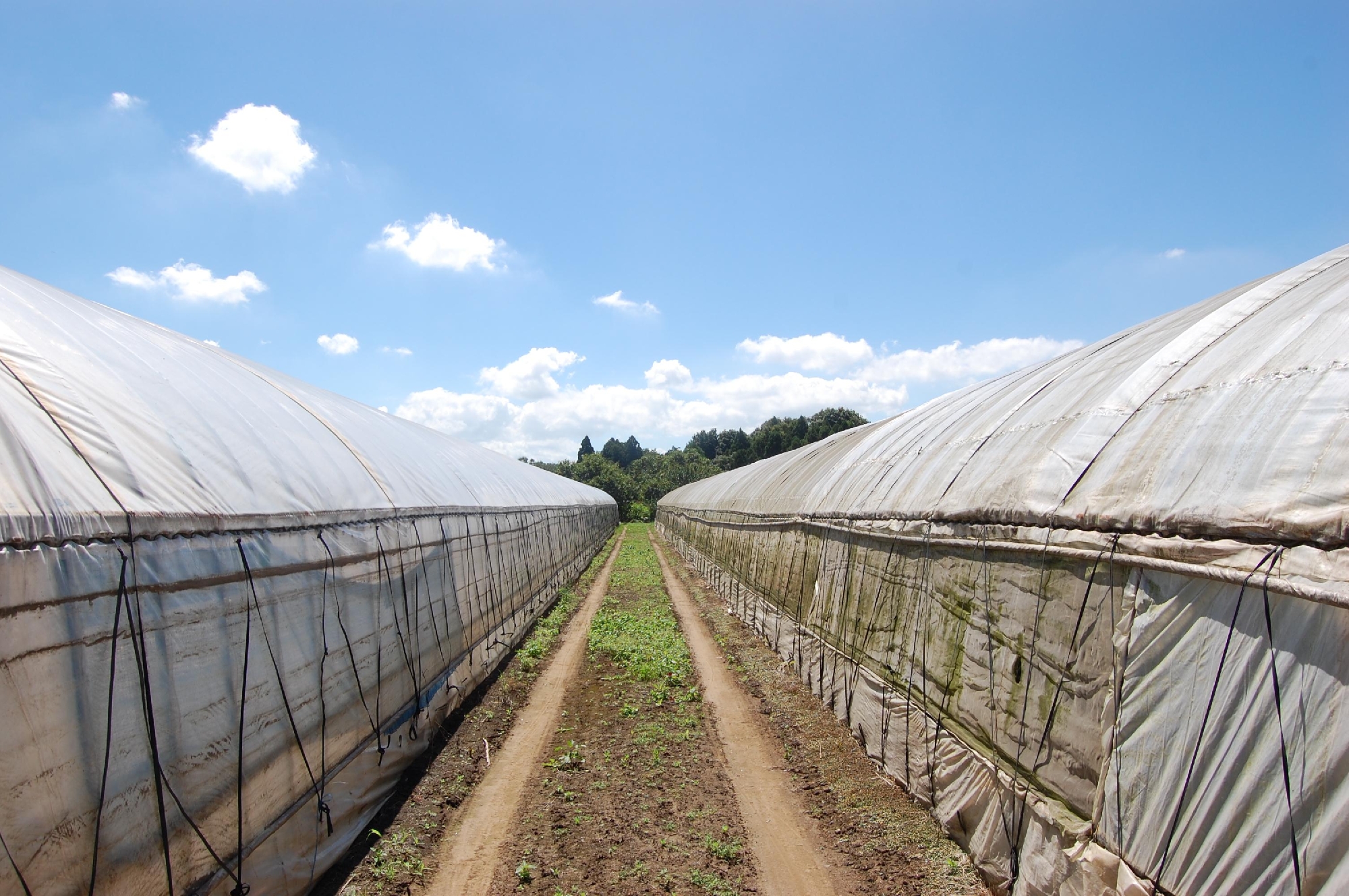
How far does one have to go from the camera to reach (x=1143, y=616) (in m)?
4.99

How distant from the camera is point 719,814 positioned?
26.3ft

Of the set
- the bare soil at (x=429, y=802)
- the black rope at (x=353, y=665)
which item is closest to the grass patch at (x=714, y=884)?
the bare soil at (x=429, y=802)

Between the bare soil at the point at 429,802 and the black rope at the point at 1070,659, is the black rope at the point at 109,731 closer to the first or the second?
the bare soil at the point at 429,802

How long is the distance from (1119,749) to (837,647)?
653 cm

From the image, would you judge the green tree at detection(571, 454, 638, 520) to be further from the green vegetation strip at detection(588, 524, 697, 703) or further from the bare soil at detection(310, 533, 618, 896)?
the bare soil at detection(310, 533, 618, 896)

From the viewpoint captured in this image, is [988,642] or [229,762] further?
[988,642]

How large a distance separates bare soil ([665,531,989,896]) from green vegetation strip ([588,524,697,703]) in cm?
141

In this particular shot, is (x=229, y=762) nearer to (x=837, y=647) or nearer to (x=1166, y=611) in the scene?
(x=1166, y=611)

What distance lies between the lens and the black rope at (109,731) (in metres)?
4.25

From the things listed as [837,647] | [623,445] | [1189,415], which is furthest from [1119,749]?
[623,445]

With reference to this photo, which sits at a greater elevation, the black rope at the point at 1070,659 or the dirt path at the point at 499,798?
the black rope at the point at 1070,659

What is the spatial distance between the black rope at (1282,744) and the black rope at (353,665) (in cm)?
781

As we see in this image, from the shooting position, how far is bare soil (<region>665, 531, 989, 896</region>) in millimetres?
6613

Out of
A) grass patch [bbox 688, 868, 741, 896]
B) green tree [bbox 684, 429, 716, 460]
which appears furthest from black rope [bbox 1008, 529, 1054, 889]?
green tree [bbox 684, 429, 716, 460]
